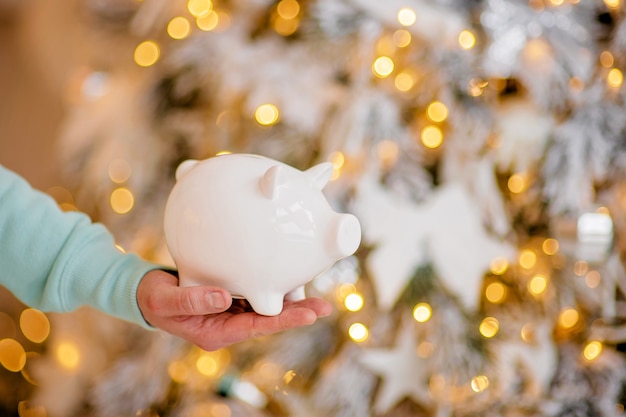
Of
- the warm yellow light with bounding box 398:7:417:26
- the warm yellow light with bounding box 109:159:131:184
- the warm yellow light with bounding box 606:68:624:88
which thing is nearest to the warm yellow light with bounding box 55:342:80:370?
the warm yellow light with bounding box 109:159:131:184

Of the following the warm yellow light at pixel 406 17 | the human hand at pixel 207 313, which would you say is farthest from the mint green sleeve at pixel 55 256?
the warm yellow light at pixel 406 17

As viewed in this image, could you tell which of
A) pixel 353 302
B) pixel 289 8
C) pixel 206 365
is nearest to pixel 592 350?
pixel 353 302

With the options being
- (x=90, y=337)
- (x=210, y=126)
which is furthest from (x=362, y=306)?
(x=90, y=337)

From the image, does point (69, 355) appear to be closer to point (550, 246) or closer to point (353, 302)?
point (353, 302)

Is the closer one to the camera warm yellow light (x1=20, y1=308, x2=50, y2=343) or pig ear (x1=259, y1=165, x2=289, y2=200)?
pig ear (x1=259, y1=165, x2=289, y2=200)

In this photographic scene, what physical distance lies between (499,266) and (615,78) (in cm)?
38

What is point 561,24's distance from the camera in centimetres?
110

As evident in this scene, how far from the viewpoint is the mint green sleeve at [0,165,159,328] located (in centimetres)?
67

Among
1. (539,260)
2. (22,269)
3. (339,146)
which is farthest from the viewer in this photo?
(539,260)

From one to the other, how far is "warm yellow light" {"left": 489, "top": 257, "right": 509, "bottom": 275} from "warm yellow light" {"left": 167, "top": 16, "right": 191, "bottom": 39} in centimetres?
69

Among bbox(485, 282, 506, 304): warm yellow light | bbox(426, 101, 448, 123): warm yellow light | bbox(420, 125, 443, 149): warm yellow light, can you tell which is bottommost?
bbox(485, 282, 506, 304): warm yellow light

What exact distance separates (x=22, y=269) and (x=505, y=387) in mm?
799

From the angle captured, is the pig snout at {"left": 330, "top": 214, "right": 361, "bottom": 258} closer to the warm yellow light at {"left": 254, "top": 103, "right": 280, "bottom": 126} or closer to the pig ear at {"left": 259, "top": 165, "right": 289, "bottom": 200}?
the pig ear at {"left": 259, "top": 165, "right": 289, "bottom": 200}

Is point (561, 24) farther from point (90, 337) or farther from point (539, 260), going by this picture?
point (90, 337)
